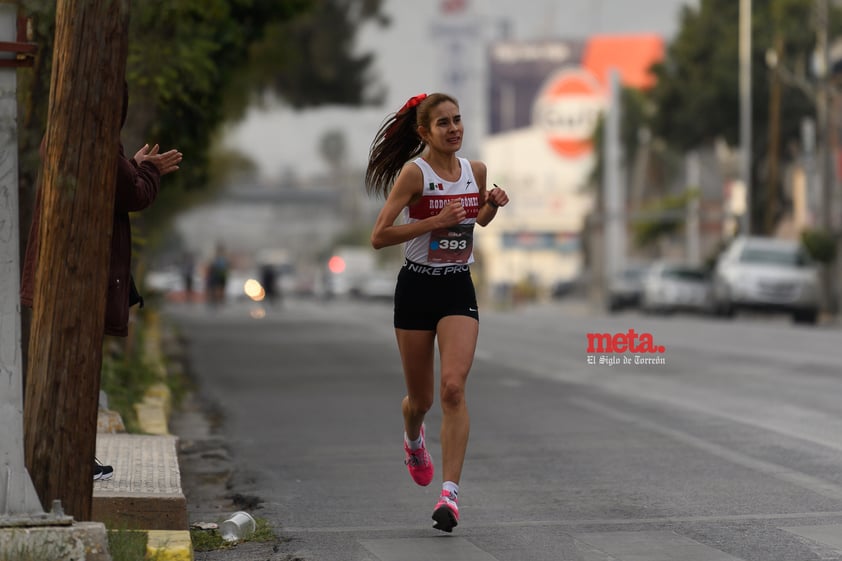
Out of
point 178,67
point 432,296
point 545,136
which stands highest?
point 545,136

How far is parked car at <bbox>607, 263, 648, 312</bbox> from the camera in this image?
60.5 m

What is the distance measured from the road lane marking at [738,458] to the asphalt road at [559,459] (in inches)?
0.7

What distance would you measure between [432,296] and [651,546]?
1555 millimetres

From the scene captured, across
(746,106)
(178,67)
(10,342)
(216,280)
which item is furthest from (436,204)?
(746,106)

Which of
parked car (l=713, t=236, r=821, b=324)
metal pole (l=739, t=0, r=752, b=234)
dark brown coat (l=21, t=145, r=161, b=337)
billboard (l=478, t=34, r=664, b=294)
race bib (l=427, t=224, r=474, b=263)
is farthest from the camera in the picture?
billboard (l=478, t=34, r=664, b=294)

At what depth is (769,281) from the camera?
40125 millimetres

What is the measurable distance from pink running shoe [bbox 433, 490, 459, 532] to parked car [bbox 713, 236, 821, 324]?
109ft

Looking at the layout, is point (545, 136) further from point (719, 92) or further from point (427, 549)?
point (427, 549)

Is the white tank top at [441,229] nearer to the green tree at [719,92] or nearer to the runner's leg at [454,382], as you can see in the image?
the runner's leg at [454,382]

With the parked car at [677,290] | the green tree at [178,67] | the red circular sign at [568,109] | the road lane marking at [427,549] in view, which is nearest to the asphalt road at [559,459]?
the road lane marking at [427,549]

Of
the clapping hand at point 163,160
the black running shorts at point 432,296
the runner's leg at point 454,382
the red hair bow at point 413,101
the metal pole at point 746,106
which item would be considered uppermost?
the metal pole at point 746,106

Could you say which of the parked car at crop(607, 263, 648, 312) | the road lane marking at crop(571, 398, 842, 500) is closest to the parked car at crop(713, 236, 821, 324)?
the parked car at crop(607, 263, 648, 312)

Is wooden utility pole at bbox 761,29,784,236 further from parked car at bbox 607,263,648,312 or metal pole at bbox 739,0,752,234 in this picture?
parked car at bbox 607,263,648,312

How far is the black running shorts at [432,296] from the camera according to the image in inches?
316
